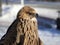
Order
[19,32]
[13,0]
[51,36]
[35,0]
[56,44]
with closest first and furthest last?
[19,32]
[56,44]
[51,36]
[13,0]
[35,0]

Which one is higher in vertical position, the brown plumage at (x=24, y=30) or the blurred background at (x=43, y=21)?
the brown plumage at (x=24, y=30)

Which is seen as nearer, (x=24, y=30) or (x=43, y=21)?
(x=24, y=30)

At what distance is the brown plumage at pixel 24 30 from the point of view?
0.99 meters

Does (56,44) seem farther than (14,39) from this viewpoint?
Yes

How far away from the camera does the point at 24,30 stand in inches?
38.9

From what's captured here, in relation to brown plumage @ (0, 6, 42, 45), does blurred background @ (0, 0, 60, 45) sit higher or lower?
lower

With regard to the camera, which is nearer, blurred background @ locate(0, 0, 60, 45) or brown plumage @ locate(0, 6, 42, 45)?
brown plumage @ locate(0, 6, 42, 45)

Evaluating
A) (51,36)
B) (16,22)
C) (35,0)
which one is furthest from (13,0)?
(16,22)

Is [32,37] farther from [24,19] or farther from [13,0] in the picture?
[13,0]

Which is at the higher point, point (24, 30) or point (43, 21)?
point (24, 30)

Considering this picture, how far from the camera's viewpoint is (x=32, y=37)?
994mm

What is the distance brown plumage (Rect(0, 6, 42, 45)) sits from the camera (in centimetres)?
99

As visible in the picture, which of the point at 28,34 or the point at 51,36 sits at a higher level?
the point at 28,34

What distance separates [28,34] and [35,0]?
1770 centimetres
